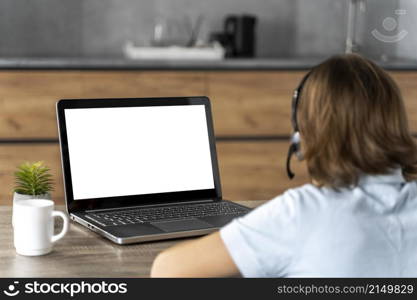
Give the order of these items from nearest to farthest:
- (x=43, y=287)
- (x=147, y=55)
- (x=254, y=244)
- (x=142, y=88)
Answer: (x=254, y=244) → (x=43, y=287) → (x=142, y=88) → (x=147, y=55)

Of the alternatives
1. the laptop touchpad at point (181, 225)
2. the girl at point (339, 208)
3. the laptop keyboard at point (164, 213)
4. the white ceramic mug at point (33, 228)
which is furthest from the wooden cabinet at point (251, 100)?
the girl at point (339, 208)

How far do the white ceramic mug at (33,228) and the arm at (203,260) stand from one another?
31cm

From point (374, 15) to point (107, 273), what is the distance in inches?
123

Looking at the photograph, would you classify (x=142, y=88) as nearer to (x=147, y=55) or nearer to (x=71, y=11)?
(x=147, y=55)

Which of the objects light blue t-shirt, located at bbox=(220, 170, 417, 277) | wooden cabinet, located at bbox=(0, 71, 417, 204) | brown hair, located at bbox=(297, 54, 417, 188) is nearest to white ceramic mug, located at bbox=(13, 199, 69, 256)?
light blue t-shirt, located at bbox=(220, 170, 417, 277)

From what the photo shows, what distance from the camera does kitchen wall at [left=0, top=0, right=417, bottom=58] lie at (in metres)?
3.96

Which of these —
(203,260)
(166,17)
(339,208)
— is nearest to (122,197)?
(203,260)

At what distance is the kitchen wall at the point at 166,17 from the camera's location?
13.0 feet

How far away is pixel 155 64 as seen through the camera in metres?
3.43

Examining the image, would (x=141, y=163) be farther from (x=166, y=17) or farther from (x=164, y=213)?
(x=166, y=17)

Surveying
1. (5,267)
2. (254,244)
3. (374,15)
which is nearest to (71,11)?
(374,15)

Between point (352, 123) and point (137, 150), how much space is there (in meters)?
0.73

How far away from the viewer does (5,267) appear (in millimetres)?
1265

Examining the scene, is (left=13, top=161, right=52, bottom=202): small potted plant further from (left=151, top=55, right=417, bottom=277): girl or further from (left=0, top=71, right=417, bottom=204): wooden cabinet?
(left=0, top=71, right=417, bottom=204): wooden cabinet
